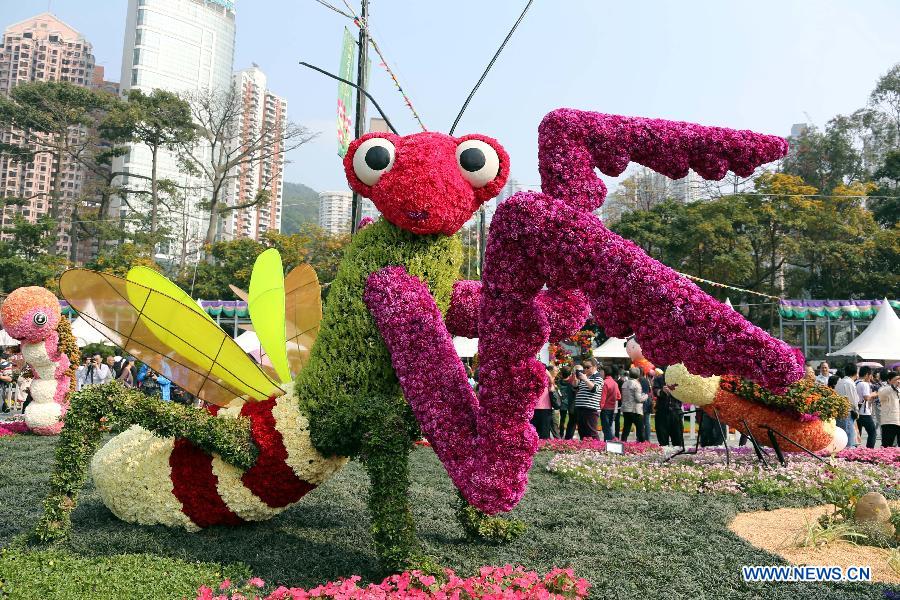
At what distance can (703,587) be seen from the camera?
16.4 ft

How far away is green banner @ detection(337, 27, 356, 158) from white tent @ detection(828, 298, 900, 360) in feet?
59.8

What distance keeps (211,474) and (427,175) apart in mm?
2805

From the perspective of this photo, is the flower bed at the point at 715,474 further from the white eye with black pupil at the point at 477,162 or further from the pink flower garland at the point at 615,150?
the pink flower garland at the point at 615,150

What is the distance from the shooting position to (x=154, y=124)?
37.7 m

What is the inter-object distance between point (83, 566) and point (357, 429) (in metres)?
1.97

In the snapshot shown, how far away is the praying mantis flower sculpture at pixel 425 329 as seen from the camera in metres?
3.69

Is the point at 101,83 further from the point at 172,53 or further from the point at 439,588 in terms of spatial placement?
the point at 439,588

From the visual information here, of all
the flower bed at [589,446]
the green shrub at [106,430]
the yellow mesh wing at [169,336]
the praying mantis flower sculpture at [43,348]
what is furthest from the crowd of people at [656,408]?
the praying mantis flower sculpture at [43,348]

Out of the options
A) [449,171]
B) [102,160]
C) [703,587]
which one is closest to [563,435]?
[703,587]

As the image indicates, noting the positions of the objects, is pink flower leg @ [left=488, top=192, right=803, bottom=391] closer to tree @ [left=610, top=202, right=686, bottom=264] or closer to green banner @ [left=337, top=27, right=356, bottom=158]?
green banner @ [left=337, top=27, right=356, bottom=158]

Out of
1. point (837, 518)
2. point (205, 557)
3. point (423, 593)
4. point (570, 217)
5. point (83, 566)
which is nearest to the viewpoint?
point (570, 217)

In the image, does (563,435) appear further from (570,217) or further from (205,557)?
(570,217)

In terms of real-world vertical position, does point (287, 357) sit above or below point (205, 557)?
above

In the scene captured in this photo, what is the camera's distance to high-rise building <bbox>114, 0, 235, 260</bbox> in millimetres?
57500
